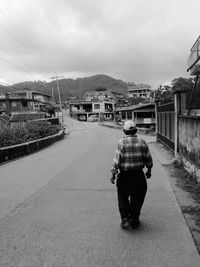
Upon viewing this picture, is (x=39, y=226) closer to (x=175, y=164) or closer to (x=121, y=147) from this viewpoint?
(x=121, y=147)

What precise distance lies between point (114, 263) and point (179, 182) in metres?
4.45

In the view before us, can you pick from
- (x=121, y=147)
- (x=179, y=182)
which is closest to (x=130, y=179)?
(x=121, y=147)

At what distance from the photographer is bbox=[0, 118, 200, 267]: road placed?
131 inches

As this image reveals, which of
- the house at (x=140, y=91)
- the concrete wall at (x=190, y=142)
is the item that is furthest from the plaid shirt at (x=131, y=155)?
the house at (x=140, y=91)

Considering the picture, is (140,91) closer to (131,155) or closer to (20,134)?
(20,134)

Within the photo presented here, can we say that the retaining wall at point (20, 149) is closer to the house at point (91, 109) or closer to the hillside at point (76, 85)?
the house at point (91, 109)

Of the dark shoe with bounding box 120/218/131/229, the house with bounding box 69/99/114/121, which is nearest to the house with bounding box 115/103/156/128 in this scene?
the house with bounding box 69/99/114/121

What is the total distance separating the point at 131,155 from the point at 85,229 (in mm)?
1334

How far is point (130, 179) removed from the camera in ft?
13.7

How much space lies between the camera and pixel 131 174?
13.7 feet

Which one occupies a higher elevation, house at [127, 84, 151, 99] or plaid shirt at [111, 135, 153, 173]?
house at [127, 84, 151, 99]

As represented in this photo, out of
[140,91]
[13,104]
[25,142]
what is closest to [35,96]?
[13,104]

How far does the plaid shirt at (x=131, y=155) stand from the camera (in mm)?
4145

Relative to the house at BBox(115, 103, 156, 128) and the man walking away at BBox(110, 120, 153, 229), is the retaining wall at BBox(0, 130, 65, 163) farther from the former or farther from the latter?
the house at BBox(115, 103, 156, 128)
